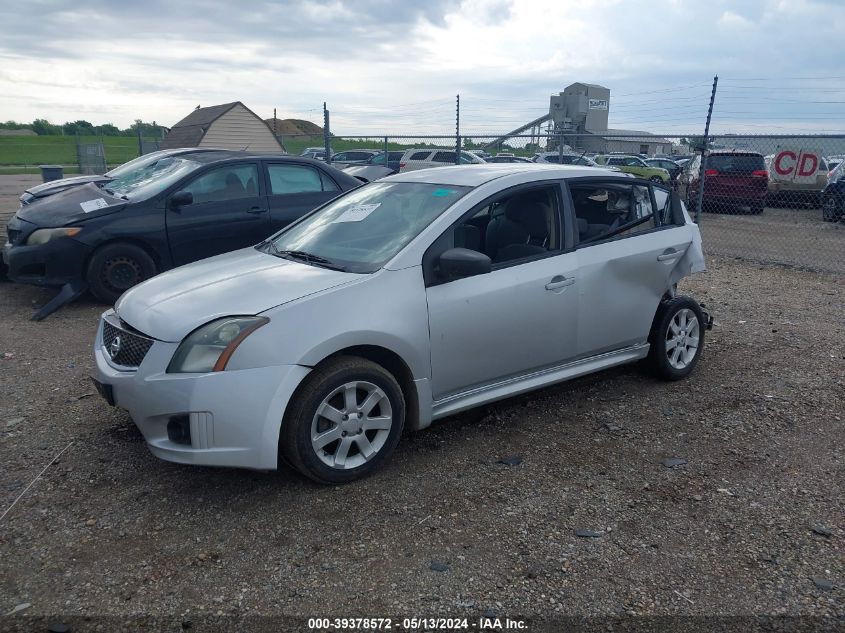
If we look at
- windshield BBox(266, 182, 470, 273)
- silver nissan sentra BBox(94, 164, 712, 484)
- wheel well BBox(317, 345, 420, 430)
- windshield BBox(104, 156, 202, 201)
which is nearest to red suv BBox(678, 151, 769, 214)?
windshield BBox(104, 156, 202, 201)

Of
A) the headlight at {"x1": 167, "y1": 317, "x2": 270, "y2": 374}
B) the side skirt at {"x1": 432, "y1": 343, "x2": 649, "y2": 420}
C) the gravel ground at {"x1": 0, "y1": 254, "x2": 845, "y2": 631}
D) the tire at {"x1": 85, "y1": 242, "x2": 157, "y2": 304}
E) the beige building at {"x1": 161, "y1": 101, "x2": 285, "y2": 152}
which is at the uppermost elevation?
the beige building at {"x1": 161, "y1": 101, "x2": 285, "y2": 152}

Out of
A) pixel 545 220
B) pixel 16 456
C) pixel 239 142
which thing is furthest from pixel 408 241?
pixel 239 142

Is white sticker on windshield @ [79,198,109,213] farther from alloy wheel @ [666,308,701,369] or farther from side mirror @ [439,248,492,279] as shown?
alloy wheel @ [666,308,701,369]

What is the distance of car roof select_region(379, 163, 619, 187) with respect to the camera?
4254 millimetres

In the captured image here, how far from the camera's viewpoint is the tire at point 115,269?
22.5ft

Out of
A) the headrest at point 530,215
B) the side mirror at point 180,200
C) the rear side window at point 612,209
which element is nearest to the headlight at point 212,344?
the headrest at point 530,215

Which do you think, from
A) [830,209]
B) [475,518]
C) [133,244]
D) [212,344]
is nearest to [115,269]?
[133,244]

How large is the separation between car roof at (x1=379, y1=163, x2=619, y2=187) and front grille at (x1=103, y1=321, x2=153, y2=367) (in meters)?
2.02

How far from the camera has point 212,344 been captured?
3178 millimetres

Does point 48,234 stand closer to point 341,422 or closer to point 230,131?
point 341,422

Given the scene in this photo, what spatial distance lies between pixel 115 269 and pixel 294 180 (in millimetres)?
2179

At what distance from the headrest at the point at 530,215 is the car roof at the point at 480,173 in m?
0.20

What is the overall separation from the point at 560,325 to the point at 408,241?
1117 mm

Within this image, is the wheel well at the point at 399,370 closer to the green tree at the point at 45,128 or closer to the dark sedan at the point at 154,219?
the dark sedan at the point at 154,219
